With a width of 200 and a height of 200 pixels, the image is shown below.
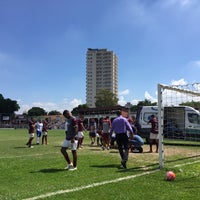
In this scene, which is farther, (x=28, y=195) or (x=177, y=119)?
(x=177, y=119)

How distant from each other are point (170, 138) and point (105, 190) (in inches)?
581

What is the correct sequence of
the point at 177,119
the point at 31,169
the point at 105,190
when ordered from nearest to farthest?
the point at 105,190
the point at 31,169
the point at 177,119

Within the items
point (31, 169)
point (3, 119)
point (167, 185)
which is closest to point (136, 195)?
point (167, 185)

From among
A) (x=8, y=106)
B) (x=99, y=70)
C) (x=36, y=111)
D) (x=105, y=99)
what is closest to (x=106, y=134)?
(x=105, y=99)

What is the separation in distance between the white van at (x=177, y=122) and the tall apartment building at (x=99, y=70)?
13622 centimetres

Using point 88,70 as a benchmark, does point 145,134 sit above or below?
below

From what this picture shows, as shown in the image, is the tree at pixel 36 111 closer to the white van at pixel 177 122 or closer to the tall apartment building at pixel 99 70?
the tall apartment building at pixel 99 70

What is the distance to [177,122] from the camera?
23.6 meters

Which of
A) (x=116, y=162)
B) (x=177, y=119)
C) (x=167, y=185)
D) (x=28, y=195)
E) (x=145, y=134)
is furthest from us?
(x=145, y=134)

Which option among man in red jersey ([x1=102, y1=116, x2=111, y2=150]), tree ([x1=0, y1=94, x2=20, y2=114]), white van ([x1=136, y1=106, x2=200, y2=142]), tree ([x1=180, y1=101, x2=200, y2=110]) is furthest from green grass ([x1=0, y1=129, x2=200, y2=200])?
tree ([x1=0, y1=94, x2=20, y2=114])

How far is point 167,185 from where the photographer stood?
877 cm

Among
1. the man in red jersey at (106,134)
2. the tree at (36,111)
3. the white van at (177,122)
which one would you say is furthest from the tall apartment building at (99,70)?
the man in red jersey at (106,134)

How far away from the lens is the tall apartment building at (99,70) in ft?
541

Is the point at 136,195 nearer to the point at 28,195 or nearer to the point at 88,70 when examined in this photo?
the point at 28,195
